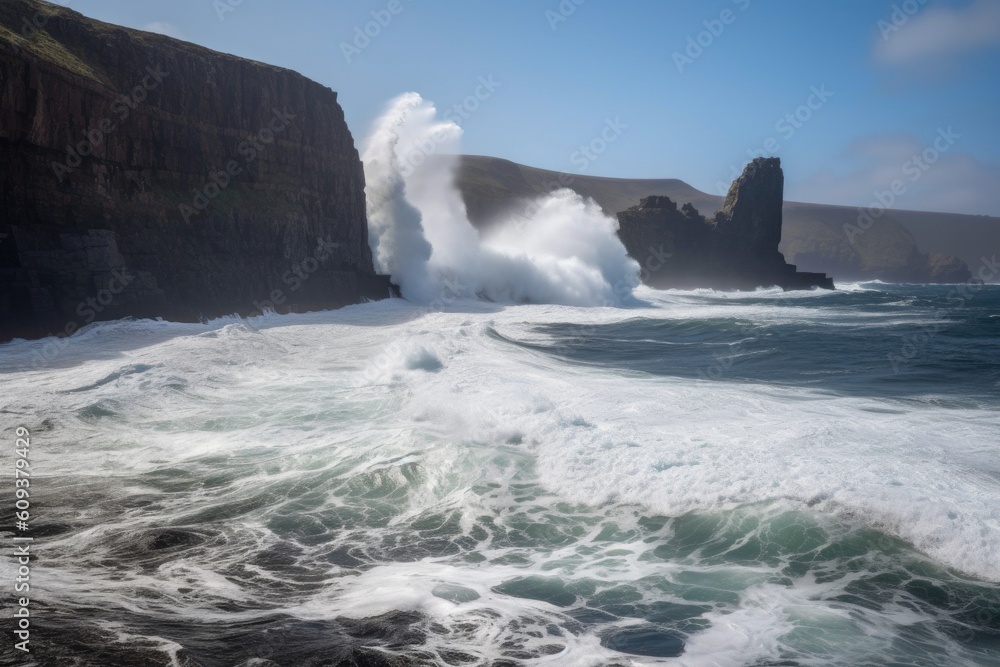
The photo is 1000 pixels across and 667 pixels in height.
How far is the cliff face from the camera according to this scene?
19.1 meters

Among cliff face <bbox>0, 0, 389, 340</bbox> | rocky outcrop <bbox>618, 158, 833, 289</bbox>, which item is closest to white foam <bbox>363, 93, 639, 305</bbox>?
cliff face <bbox>0, 0, 389, 340</bbox>

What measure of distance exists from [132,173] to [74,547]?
2269cm

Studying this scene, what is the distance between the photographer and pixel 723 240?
74688mm

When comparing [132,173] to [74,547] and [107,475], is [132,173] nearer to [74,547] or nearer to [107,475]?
[107,475]


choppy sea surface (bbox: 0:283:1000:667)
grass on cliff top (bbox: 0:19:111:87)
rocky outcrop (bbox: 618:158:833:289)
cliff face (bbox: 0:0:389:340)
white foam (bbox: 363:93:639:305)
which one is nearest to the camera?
choppy sea surface (bbox: 0:283:1000:667)

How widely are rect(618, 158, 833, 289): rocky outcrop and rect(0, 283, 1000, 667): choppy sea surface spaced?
59634 mm

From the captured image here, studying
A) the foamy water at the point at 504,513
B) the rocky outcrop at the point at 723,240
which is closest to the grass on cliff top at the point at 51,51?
the foamy water at the point at 504,513

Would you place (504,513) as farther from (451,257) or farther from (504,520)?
(451,257)

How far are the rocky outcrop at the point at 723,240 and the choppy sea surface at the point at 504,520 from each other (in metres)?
59.6

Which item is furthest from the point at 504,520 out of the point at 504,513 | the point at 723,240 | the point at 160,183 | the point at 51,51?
the point at 723,240

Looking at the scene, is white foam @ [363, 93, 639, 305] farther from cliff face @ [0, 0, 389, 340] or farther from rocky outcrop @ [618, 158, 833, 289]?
rocky outcrop @ [618, 158, 833, 289]

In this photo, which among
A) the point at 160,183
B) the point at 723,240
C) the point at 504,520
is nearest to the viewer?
the point at 504,520

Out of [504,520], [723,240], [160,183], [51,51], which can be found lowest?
[504,520]

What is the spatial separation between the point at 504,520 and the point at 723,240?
73.0 metres
